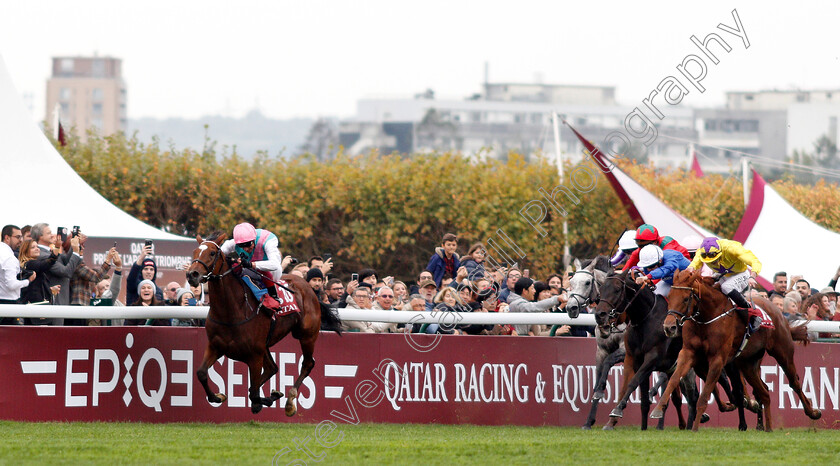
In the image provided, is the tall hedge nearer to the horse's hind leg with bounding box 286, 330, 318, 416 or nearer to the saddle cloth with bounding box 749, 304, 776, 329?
the saddle cloth with bounding box 749, 304, 776, 329

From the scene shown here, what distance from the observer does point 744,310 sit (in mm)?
11523

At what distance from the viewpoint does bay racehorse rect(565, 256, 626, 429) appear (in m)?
11.2

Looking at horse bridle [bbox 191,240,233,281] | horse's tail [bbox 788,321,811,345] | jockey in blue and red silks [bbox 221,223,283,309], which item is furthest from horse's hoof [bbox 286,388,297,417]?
horse's tail [bbox 788,321,811,345]

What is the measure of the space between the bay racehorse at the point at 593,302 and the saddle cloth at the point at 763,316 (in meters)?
1.33

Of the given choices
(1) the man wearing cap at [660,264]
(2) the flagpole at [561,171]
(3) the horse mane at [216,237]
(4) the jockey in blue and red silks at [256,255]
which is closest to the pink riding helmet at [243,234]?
(4) the jockey in blue and red silks at [256,255]

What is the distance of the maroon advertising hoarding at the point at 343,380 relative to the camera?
33.8 feet

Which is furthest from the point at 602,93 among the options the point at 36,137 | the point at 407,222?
the point at 36,137

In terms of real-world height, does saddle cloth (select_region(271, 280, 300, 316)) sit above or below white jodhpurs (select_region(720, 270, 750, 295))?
below

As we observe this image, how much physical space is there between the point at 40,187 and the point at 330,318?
550cm

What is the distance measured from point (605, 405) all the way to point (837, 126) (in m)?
99.2

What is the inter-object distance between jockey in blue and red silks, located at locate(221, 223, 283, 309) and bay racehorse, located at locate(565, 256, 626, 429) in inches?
111

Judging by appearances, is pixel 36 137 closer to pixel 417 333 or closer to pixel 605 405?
pixel 417 333

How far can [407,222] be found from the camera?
2567cm

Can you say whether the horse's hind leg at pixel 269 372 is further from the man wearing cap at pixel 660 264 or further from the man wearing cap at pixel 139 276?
the man wearing cap at pixel 660 264
